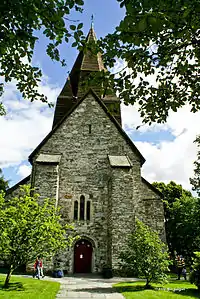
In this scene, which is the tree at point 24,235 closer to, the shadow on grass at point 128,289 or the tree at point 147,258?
the shadow on grass at point 128,289

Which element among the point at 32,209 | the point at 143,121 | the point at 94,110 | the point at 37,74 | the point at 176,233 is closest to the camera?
the point at 37,74

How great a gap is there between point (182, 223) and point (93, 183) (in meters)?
15.7

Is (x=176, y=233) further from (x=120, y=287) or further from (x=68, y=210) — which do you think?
(x=120, y=287)

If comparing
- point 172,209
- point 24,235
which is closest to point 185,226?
point 172,209

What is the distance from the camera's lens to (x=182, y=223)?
31594mm

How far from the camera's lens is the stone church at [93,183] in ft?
60.4

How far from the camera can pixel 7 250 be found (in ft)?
37.7

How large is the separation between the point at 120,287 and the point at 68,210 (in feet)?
25.0

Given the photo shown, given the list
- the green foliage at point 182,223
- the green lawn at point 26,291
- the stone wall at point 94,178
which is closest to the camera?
the green lawn at point 26,291

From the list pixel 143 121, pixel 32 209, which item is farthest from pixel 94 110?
pixel 143 121

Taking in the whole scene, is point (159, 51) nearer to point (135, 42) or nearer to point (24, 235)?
point (135, 42)

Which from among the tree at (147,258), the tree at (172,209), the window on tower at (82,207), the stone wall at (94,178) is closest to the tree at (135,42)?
the tree at (147,258)

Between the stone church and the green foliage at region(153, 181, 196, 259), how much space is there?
1078cm

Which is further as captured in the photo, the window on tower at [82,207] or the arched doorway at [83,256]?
the window on tower at [82,207]
